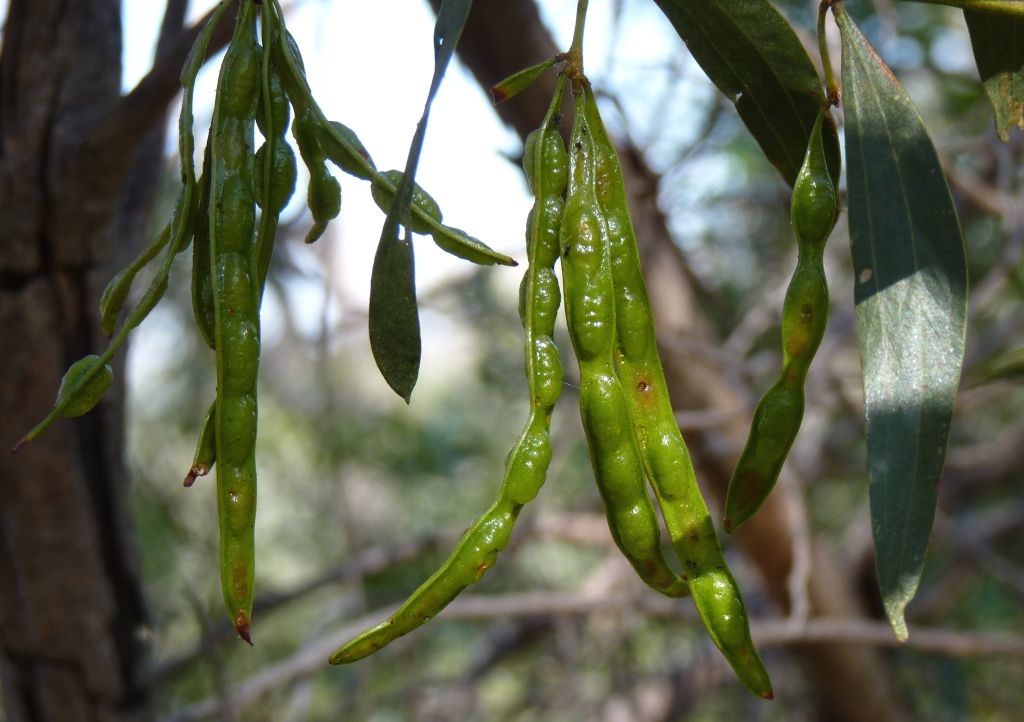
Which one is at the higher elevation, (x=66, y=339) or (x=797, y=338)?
(x=66, y=339)

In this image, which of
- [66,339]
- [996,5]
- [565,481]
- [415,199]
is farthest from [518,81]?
[565,481]

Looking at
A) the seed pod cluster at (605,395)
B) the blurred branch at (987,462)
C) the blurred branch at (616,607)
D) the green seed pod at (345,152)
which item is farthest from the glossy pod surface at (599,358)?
the blurred branch at (987,462)

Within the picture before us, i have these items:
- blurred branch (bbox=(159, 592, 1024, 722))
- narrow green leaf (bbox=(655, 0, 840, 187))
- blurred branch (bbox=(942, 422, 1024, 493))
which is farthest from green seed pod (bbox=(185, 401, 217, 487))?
blurred branch (bbox=(942, 422, 1024, 493))

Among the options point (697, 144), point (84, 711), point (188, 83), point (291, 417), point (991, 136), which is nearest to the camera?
point (188, 83)

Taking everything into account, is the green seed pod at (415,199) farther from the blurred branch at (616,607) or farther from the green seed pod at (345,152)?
the blurred branch at (616,607)

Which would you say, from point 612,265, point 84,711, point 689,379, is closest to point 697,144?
point 689,379

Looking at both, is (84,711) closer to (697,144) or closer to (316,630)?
(316,630)

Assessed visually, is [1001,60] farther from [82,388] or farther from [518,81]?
[82,388]
